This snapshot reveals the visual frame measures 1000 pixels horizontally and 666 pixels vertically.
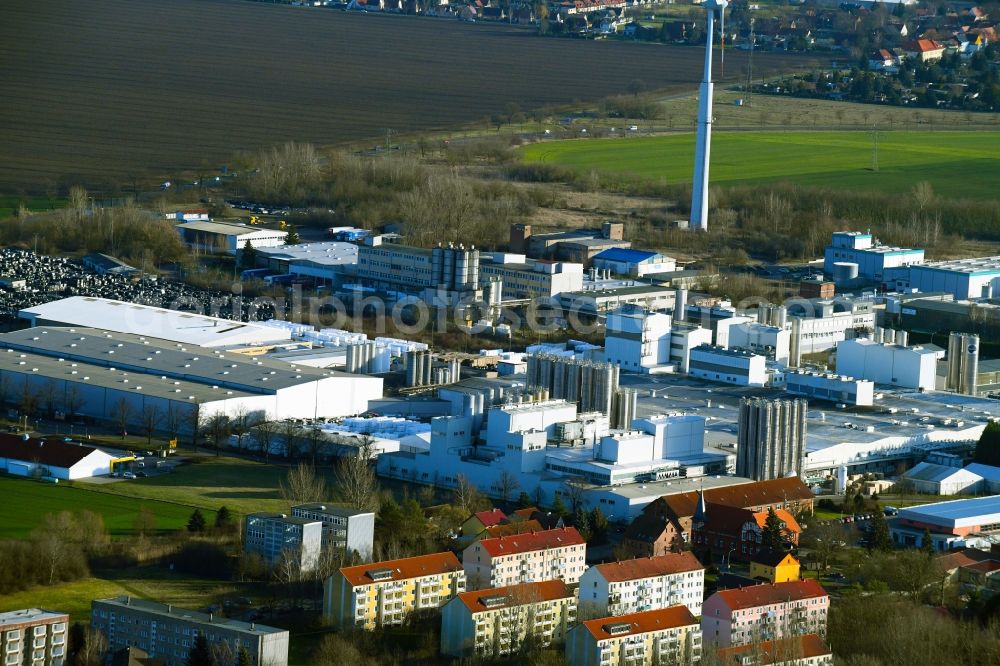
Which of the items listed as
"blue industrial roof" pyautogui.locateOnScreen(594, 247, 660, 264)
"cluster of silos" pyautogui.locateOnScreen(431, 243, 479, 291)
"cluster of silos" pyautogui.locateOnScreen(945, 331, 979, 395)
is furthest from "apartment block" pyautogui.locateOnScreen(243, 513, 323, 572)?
"blue industrial roof" pyautogui.locateOnScreen(594, 247, 660, 264)

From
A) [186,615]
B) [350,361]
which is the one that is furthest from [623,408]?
[186,615]

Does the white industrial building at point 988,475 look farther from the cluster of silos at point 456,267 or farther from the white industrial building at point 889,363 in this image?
the cluster of silos at point 456,267

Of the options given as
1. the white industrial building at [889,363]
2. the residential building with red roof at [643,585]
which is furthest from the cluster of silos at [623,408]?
the residential building with red roof at [643,585]

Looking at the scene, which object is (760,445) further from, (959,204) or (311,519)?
(959,204)

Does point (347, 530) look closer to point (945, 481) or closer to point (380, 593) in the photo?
point (380, 593)

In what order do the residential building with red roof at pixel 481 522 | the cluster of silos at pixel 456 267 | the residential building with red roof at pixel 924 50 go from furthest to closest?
the residential building with red roof at pixel 924 50, the cluster of silos at pixel 456 267, the residential building with red roof at pixel 481 522

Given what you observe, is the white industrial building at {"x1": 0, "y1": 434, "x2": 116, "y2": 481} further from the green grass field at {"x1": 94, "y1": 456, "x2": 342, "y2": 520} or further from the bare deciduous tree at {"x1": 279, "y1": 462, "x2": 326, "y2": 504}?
the bare deciduous tree at {"x1": 279, "y1": 462, "x2": 326, "y2": 504}
